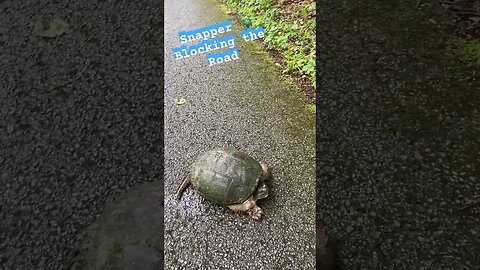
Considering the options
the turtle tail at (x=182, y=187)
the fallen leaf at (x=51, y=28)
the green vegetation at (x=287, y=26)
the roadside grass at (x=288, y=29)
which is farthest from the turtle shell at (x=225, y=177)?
the fallen leaf at (x=51, y=28)

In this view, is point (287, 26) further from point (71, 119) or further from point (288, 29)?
point (71, 119)

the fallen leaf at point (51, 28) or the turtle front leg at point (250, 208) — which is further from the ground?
the fallen leaf at point (51, 28)

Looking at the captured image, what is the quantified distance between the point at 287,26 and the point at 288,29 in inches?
1.6

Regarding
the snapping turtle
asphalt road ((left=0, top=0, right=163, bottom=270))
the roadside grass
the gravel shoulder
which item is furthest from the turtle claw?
the roadside grass

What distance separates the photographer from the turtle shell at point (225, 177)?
2.10 m

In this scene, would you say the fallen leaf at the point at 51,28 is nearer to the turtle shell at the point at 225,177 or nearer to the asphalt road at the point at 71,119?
the asphalt road at the point at 71,119

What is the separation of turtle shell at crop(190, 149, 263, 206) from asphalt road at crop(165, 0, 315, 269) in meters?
0.13

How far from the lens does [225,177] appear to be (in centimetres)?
210

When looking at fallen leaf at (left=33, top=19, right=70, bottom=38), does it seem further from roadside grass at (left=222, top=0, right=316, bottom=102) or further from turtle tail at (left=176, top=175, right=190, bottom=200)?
turtle tail at (left=176, top=175, right=190, bottom=200)

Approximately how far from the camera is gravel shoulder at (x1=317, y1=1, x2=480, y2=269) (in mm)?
2117

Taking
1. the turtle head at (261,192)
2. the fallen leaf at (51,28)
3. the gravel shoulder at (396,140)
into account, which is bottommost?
the gravel shoulder at (396,140)

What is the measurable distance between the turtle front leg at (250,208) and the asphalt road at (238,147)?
36 millimetres

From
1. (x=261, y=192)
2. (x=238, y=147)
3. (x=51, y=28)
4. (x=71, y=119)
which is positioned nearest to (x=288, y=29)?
(x=238, y=147)

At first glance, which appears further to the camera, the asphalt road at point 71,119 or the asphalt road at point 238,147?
the asphalt road at point 71,119
